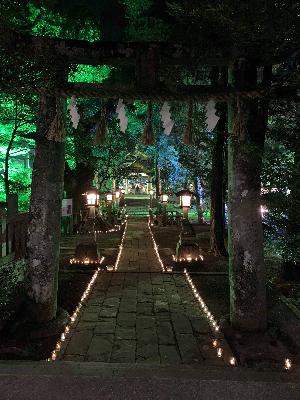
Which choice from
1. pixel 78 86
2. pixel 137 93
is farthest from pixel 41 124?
pixel 137 93

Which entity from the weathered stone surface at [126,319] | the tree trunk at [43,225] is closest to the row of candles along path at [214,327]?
the weathered stone surface at [126,319]

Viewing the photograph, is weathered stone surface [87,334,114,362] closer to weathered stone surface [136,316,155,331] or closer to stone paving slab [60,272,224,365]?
stone paving slab [60,272,224,365]

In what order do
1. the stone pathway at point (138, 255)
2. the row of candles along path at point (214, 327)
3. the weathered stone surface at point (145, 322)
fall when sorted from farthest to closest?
the stone pathway at point (138, 255)
the weathered stone surface at point (145, 322)
the row of candles along path at point (214, 327)

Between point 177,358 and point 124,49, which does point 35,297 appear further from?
point 124,49

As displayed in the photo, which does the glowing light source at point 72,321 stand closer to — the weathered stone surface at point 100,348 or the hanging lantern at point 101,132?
the weathered stone surface at point 100,348

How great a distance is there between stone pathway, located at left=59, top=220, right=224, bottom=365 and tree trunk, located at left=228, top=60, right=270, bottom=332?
2.83 ft

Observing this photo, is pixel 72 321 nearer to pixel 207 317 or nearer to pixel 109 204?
pixel 207 317

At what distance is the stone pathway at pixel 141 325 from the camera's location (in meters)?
5.38

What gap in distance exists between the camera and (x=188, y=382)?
13.7ft

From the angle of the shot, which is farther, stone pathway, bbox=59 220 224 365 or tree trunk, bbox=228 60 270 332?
tree trunk, bbox=228 60 270 332

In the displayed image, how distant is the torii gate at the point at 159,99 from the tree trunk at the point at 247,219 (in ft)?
0.05

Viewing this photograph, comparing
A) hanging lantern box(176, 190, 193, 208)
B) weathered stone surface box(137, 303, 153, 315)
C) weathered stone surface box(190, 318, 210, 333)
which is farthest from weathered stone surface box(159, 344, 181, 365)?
hanging lantern box(176, 190, 193, 208)

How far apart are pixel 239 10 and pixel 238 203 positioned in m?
2.98

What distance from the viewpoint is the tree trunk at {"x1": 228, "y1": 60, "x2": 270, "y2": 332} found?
5.99 m
